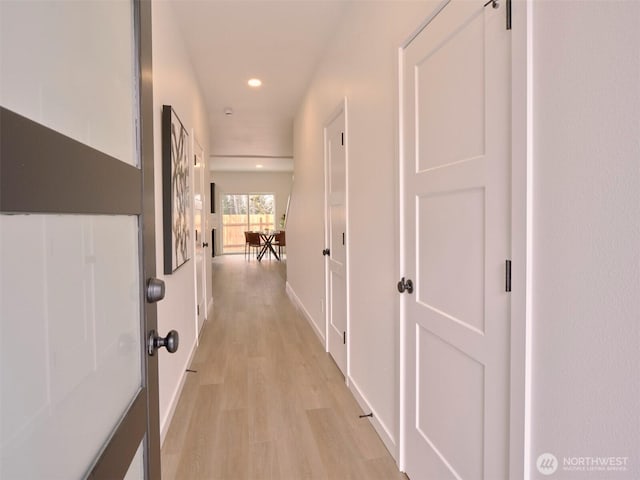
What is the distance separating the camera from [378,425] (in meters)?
2.06

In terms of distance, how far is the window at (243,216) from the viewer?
40.7ft

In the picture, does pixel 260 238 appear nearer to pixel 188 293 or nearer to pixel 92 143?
pixel 188 293

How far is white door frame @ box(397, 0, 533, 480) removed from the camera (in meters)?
0.98

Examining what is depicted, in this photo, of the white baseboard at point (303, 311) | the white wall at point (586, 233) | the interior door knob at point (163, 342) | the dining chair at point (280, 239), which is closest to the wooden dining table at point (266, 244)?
the dining chair at point (280, 239)

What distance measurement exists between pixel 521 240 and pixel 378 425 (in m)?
1.49

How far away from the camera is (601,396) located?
0.81m

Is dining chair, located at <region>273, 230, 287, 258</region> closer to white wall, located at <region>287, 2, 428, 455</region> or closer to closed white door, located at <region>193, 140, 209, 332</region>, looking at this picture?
closed white door, located at <region>193, 140, 209, 332</region>

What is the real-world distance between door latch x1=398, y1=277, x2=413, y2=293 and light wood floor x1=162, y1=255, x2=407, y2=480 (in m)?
0.86

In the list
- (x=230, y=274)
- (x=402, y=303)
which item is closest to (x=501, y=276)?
(x=402, y=303)

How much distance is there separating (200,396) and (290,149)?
5.64 m

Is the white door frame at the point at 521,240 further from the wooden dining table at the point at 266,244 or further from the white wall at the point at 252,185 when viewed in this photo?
the white wall at the point at 252,185

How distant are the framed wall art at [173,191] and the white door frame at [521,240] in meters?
1.88

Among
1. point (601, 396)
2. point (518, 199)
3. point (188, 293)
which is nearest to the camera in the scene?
point (601, 396)

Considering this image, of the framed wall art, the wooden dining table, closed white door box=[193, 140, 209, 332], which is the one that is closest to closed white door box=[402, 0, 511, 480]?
the framed wall art
